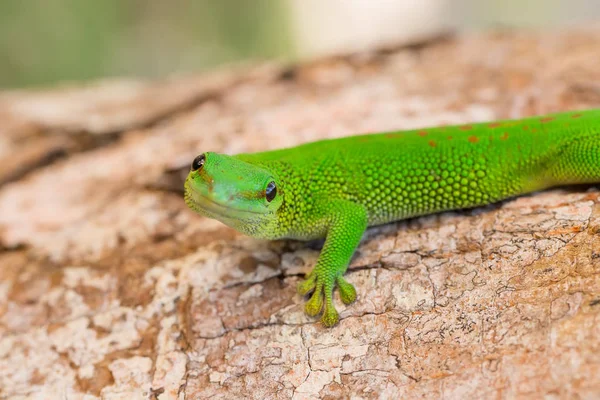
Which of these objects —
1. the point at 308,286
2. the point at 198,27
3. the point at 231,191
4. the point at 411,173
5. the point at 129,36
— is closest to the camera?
the point at 231,191

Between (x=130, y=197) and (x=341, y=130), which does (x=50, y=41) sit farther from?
(x=341, y=130)

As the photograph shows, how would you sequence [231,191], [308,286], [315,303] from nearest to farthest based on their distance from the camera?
[231,191] < [315,303] < [308,286]

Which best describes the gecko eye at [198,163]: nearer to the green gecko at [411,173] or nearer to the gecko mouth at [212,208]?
the gecko mouth at [212,208]

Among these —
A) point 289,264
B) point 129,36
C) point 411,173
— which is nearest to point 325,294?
point 289,264

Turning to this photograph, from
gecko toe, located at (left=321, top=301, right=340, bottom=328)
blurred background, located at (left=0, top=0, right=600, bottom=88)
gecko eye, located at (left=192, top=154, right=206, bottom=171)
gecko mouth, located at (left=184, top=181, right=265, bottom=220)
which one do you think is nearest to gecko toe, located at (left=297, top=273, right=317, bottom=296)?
gecko toe, located at (left=321, top=301, right=340, bottom=328)

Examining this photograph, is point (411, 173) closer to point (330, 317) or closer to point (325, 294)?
point (325, 294)

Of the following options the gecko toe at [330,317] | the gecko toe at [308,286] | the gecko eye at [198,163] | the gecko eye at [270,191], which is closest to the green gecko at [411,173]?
the gecko toe at [308,286]
